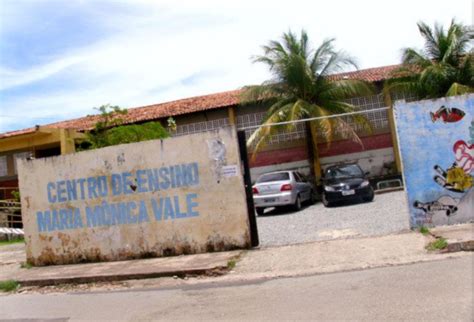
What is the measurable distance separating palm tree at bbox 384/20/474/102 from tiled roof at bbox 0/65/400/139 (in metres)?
1.13

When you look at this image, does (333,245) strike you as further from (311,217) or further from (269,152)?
(269,152)

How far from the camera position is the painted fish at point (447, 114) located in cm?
891

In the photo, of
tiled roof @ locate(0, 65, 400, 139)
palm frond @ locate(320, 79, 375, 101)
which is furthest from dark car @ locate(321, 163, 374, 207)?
tiled roof @ locate(0, 65, 400, 139)

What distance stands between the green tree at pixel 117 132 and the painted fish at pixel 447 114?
388 inches

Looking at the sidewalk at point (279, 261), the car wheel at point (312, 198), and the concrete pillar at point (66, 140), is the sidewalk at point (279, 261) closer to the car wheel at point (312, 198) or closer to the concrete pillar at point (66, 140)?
the car wheel at point (312, 198)

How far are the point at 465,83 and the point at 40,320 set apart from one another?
1885 cm

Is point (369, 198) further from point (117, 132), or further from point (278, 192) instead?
point (117, 132)

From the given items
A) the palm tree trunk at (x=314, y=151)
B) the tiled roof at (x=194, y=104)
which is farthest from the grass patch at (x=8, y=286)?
the palm tree trunk at (x=314, y=151)

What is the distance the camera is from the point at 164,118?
23875mm

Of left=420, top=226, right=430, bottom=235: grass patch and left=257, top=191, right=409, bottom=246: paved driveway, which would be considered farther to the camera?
left=257, top=191, right=409, bottom=246: paved driveway

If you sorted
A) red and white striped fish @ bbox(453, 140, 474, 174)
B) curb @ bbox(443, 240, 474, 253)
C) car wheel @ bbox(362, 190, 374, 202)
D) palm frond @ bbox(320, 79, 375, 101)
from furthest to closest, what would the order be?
palm frond @ bbox(320, 79, 375, 101)
car wheel @ bbox(362, 190, 374, 202)
red and white striped fish @ bbox(453, 140, 474, 174)
curb @ bbox(443, 240, 474, 253)

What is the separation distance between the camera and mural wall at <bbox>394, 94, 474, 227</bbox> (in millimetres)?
8883

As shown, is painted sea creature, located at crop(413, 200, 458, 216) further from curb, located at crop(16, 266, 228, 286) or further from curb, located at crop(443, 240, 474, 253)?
curb, located at crop(16, 266, 228, 286)

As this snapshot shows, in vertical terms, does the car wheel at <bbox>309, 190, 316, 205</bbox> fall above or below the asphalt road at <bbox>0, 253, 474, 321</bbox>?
above
